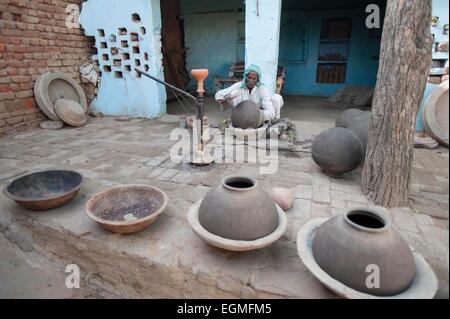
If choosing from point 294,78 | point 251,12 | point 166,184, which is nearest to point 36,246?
point 166,184

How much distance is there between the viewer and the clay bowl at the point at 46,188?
2.59 m

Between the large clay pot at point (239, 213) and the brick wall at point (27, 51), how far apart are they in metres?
5.09

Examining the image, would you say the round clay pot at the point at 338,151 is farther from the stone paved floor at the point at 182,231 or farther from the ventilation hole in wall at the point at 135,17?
the ventilation hole in wall at the point at 135,17

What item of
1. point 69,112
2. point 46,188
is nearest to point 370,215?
point 46,188

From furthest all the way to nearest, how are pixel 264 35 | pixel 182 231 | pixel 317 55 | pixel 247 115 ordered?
pixel 317 55, pixel 264 35, pixel 247 115, pixel 182 231

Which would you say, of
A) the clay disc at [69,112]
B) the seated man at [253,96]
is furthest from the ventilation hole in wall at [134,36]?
the seated man at [253,96]

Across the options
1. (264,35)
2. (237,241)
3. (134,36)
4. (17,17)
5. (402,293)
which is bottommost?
(402,293)

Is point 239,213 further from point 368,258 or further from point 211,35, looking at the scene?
point 211,35

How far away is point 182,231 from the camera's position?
7.88 feet

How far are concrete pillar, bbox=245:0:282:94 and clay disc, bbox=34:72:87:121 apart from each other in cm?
382

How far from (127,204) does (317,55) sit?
8.77 metres
